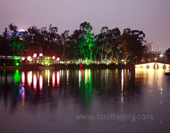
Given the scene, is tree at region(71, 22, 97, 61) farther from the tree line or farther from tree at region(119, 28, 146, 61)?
tree at region(119, 28, 146, 61)

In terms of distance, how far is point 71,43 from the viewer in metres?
61.8

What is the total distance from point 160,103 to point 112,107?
111 inches

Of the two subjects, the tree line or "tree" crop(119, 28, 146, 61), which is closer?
the tree line

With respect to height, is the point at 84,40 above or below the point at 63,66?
above

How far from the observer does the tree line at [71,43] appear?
170 feet

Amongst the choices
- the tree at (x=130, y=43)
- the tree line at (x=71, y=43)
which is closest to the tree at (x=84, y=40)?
the tree line at (x=71, y=43)

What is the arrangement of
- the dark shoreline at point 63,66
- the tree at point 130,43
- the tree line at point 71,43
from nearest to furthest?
the dark shoreline at point 63,66 < the tree line at point 71,43 < the tree at point 130,43

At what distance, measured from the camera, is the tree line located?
51906mm

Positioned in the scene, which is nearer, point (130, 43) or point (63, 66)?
point (63, 66)

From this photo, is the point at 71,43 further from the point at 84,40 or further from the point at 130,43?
the point at 130,43

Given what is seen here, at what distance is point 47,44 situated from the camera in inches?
2141

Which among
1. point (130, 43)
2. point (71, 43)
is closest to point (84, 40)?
point (71, 43)

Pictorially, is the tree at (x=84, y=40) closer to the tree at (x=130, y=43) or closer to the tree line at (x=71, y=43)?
the tree line at (x=71, y=43)

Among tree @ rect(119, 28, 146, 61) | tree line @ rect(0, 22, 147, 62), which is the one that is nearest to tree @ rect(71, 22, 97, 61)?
tree line @ rect(0, 22, 147, 62)
